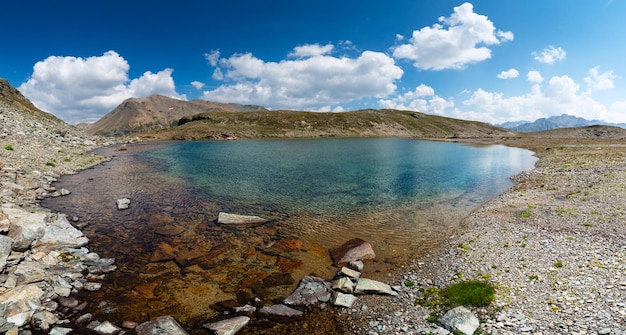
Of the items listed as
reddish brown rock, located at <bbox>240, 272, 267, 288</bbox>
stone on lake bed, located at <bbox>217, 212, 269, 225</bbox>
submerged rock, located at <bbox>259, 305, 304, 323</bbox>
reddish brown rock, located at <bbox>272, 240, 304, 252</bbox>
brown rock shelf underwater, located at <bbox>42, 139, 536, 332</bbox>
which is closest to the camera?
submerged rock, located at <bbox>259, 305, 304, 323</bbox>

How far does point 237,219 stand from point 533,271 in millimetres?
20795

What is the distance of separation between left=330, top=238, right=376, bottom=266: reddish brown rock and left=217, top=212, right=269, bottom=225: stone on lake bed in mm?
8552

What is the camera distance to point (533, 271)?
14.4 metres

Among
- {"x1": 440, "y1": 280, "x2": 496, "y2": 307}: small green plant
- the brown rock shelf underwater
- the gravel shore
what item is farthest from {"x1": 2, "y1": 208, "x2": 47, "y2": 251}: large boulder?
{"x1": 440, "y1": 280, "x2": 496, "y2": 307}: small green plant

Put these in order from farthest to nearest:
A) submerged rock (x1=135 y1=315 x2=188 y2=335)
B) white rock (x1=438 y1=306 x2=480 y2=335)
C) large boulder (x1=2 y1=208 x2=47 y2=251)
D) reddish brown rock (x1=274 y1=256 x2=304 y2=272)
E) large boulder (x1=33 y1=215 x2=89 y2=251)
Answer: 1. reddish brown rock (x1=274 y1=256 x2=304 y2=272)
2. large boulder (x1=33 y1=215 x2=89 y2=251)
3. large boulder (x1=2 y1=208 x2=47 y2=251)
4. submerged rock (x1=135 y1=315 x2=188 y2=335)
5. white rock (x1=438 y1=306 x2=480 y2=335)

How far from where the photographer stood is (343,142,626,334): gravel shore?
35.4ft

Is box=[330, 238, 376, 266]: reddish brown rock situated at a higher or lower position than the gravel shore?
lower

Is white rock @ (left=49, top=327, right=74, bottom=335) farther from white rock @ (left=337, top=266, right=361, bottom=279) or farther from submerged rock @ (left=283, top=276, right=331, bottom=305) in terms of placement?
white rock @ (left=337, top=266, right=361, bottom=279)

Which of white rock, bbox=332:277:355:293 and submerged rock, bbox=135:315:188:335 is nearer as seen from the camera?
submerged rock, bbox=135:315:188:335

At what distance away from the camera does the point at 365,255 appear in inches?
733

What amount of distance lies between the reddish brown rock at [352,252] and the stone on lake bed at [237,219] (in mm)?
8552

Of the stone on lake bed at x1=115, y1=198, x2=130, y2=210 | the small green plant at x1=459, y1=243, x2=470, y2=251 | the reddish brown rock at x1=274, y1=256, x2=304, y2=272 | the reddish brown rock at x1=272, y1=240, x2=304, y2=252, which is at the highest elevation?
the stone on lake bed at x1=115, y1=198, x2=130, y2=210

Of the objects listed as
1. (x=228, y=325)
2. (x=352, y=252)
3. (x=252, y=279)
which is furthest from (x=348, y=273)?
(x=228, y=325)

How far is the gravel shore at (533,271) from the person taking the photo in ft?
35.4
